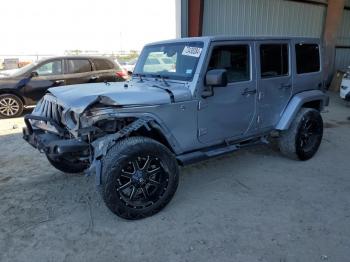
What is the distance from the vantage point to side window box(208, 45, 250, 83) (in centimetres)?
388

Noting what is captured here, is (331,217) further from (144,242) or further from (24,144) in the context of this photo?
(24,144)

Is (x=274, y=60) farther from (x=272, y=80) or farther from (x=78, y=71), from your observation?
(x=78, y=71)

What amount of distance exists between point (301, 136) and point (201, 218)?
2385mm

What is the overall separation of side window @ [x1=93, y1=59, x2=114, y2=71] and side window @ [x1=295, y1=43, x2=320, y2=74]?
598 cm

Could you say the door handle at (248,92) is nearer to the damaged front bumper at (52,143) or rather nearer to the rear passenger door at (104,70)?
the damaged front bumper at (52,143)

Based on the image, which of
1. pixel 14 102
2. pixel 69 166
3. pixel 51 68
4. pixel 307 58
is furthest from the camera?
pixel 51 68

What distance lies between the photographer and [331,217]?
3453mm

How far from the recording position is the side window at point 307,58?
489 cm

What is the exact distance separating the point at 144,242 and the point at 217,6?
→ 9.22m

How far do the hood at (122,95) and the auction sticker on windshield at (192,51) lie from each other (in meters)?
0.40

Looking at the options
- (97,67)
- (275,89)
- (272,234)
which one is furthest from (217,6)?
(272,234)

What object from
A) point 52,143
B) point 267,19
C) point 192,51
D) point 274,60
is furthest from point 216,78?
point 267,19

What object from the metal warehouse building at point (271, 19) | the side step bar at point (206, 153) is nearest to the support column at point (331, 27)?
the metal warehouse building at point (271, 19)

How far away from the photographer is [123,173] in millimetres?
3227
